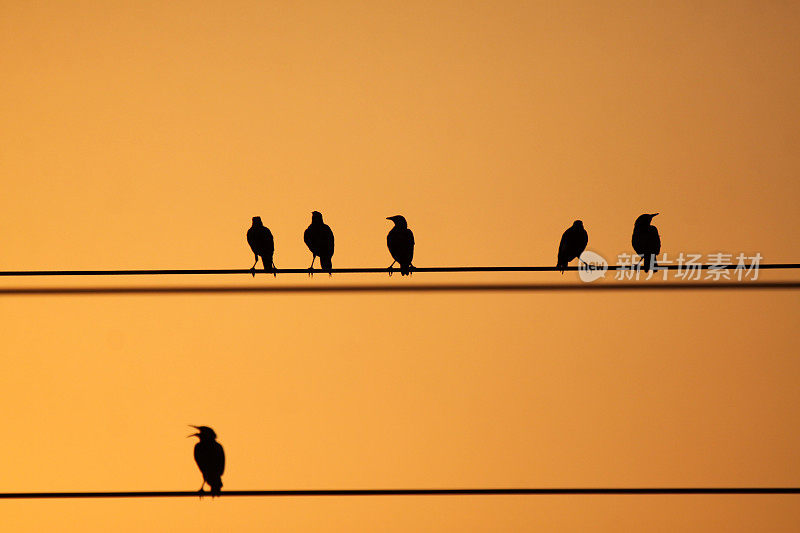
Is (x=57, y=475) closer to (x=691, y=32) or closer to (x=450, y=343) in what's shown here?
(x=450, y=343)

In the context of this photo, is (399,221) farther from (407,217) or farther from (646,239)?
(646,239)

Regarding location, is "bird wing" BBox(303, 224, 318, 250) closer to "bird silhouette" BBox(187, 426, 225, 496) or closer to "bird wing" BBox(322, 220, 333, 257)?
"bird wing" BBox(322, 220, 333, 257)

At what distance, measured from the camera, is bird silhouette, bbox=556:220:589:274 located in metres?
1.46

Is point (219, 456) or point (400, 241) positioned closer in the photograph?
point (400, 241)

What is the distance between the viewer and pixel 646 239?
1479mm

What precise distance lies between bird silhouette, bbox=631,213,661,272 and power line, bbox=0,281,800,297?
0.46ft

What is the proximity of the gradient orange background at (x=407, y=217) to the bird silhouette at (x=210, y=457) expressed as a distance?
7 centimetres

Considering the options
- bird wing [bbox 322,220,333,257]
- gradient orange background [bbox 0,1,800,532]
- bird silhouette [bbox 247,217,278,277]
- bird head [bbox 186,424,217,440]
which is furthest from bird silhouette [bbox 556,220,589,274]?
bird head [bbox 186,424,217,440]

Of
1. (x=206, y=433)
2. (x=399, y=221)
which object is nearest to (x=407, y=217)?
(x=399, y=221)

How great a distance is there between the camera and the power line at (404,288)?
5.30 ft

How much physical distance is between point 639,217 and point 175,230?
1.22 meters

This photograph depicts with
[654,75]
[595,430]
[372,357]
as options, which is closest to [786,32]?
[654,75]

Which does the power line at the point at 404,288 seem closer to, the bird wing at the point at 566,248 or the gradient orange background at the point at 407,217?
the gradient orange background at the point at 407,217

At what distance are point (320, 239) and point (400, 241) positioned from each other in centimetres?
20
